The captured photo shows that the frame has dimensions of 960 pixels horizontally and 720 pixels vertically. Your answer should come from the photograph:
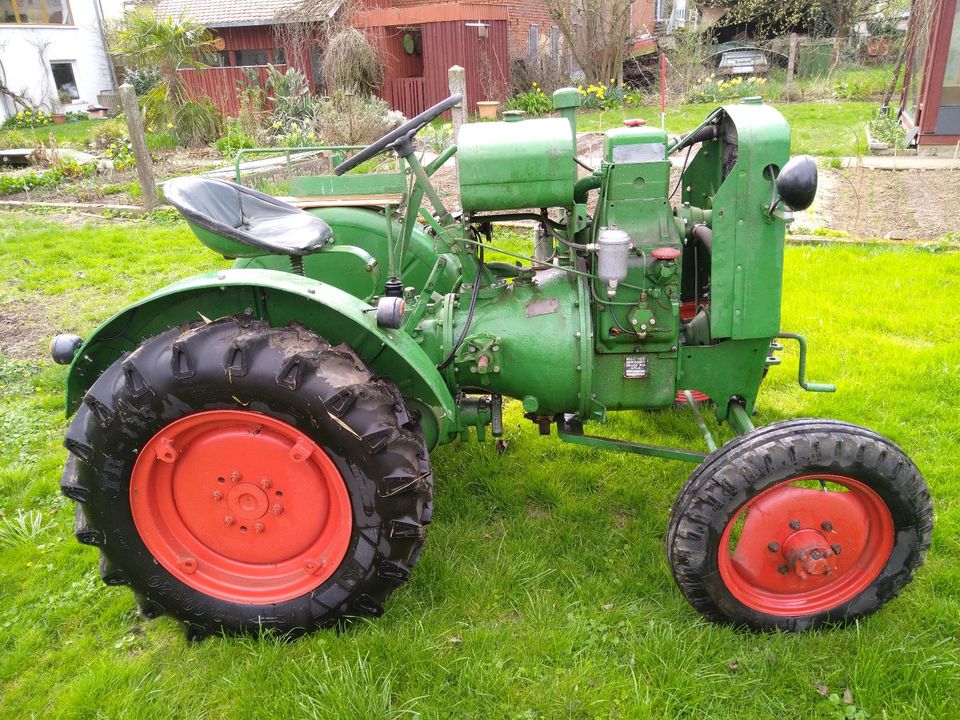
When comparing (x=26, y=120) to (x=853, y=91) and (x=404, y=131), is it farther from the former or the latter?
(x=853, y=91)

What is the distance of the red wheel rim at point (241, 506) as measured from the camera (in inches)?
87.7

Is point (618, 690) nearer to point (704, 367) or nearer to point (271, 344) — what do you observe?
point (704, 367)

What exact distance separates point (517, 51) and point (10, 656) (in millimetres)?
18301

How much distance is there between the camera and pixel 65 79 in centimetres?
2177

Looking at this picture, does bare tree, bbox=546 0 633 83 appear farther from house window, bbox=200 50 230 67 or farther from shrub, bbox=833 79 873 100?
house window, bbox=200 50 230 67

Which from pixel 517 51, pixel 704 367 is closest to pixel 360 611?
pixel 704 367

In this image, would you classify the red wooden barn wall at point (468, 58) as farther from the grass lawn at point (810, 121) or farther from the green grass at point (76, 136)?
the green grass at point (76, 136)

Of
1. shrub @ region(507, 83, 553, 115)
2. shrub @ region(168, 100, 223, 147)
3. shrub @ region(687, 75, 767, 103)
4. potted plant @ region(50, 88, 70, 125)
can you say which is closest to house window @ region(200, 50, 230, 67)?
potted plant @ region(50, 88, 70, 125)

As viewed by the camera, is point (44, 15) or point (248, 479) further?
point (44, 15)

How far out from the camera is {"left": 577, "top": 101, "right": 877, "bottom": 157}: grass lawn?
9797mm

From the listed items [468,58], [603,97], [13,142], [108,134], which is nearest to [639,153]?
[108,134]

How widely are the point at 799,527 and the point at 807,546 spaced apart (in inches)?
2.5

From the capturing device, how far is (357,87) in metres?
14.3

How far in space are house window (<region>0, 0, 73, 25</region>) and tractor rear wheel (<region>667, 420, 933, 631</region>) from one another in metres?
24.3
